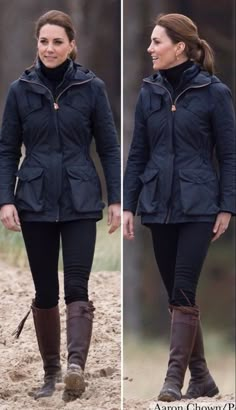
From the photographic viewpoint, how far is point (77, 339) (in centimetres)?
591

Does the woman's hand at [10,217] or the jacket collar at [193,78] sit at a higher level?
the jacket collar at [193,78]

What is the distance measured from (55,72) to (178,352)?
3.98 feet

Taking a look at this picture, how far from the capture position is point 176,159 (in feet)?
19.9

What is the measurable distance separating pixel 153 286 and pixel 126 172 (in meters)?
0.73

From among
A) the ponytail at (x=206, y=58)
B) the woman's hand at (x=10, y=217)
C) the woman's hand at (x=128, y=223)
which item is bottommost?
the woman's hand at (x=128, y=223)

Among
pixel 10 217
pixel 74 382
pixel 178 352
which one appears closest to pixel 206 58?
pixel 10 217

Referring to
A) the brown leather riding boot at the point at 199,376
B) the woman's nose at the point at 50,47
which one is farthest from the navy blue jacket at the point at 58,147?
the brown leather riding boot at the point at 199,376

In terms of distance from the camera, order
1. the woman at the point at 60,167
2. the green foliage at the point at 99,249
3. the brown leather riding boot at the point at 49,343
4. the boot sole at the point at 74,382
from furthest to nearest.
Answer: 1. the green foliage at the point at 99,249
2. the brown leather riding boot at the point at 49,343
3. the woman at the point at 60,167
4. the boot sole at the point at 74,382

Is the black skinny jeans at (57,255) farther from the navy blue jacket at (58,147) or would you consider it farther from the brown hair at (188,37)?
the brown hair at (188,37)

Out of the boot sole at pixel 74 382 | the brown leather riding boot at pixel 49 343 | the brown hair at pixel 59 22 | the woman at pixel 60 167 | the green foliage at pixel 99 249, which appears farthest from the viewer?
the green foliage at pixel 99 249

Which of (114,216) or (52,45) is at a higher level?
(52,45)

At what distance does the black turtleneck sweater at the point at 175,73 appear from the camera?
611 centimetres

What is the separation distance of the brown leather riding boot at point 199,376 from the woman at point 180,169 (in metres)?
0.04

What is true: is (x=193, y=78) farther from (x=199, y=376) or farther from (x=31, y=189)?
(x=199, y=376)
